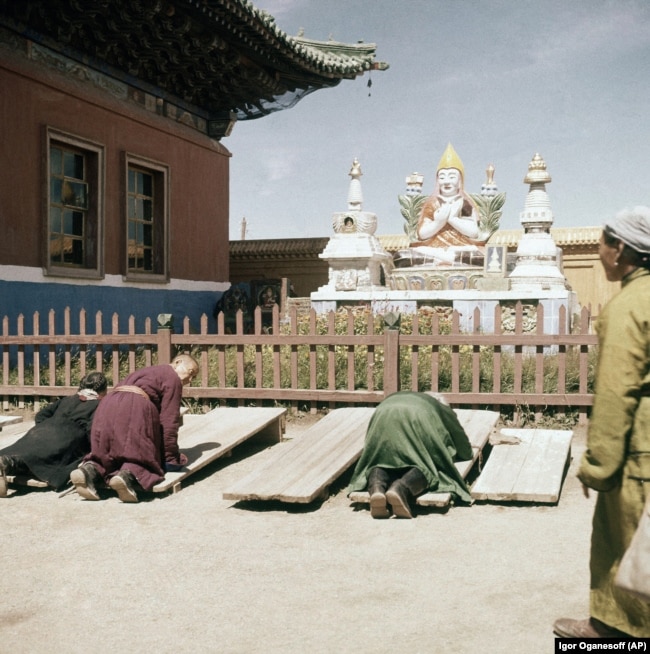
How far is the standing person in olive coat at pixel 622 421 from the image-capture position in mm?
2625

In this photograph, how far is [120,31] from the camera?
37.5 feet

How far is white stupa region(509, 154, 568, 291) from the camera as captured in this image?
12109 mm

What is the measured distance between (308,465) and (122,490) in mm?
1381

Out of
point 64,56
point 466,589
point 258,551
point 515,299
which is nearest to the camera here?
point 466,589

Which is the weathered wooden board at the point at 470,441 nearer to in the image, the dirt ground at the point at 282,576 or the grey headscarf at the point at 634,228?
the dirt ground at the point at 282,576

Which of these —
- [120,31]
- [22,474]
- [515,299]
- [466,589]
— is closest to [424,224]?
[515,299]

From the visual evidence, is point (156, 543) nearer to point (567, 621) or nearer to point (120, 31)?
point (567, 621)

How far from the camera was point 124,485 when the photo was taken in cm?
539

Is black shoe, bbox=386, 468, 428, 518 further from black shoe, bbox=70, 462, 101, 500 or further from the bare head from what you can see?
black shoe, bbox=70, 462, 101, 500

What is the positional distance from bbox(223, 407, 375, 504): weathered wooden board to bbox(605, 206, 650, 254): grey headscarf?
310 centimetres

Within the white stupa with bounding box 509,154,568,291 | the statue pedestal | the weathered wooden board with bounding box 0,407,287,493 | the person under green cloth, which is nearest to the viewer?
the person under green cloth

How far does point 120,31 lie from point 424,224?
6923mm

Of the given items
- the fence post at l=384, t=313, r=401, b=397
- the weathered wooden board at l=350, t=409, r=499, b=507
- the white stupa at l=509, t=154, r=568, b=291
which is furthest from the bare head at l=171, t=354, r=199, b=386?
the white stupa at l=509, t=154, r=568, b=291

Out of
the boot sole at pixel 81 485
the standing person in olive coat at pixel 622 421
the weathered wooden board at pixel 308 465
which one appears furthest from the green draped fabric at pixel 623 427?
the boot sole at pixel 81 485
